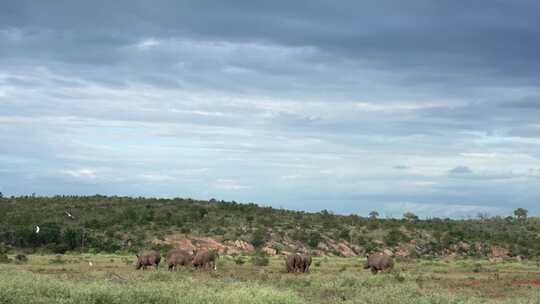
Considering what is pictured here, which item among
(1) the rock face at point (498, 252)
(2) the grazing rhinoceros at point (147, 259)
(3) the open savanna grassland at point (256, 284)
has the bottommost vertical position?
(3) the open savanna grassland at point (256, 284)

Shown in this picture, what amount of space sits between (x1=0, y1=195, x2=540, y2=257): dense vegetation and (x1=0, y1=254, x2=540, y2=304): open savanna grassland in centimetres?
1486

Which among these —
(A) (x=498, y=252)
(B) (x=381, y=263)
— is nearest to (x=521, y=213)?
(A) (x=498, y=252)

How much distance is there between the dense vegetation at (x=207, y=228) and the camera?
65.4 metres

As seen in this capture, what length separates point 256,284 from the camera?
26.8 metres

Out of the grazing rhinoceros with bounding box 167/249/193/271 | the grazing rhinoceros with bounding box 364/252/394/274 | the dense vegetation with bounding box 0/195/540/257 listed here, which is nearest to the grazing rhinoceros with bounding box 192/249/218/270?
the grazing rhinoceros with bounding box 167/249/193/271

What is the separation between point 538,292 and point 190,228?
44.6 metres

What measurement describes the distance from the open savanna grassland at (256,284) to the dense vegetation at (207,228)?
14858 millimetres

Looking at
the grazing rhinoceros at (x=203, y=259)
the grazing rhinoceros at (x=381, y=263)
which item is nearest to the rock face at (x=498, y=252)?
the grazing rhinoceros at (x=381, y=263)

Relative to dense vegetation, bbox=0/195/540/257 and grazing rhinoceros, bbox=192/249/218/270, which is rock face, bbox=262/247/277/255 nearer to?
dense vegetation, bbox=0/195/540/257

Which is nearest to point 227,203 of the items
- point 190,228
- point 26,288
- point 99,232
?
point 190,228

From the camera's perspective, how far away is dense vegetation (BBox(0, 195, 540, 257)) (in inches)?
2576

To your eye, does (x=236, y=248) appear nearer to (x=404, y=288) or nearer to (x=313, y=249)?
(x=313, y=249)

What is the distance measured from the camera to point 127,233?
68750mm

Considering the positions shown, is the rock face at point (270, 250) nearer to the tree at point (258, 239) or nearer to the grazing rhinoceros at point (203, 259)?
the tree at point (258, 239)
